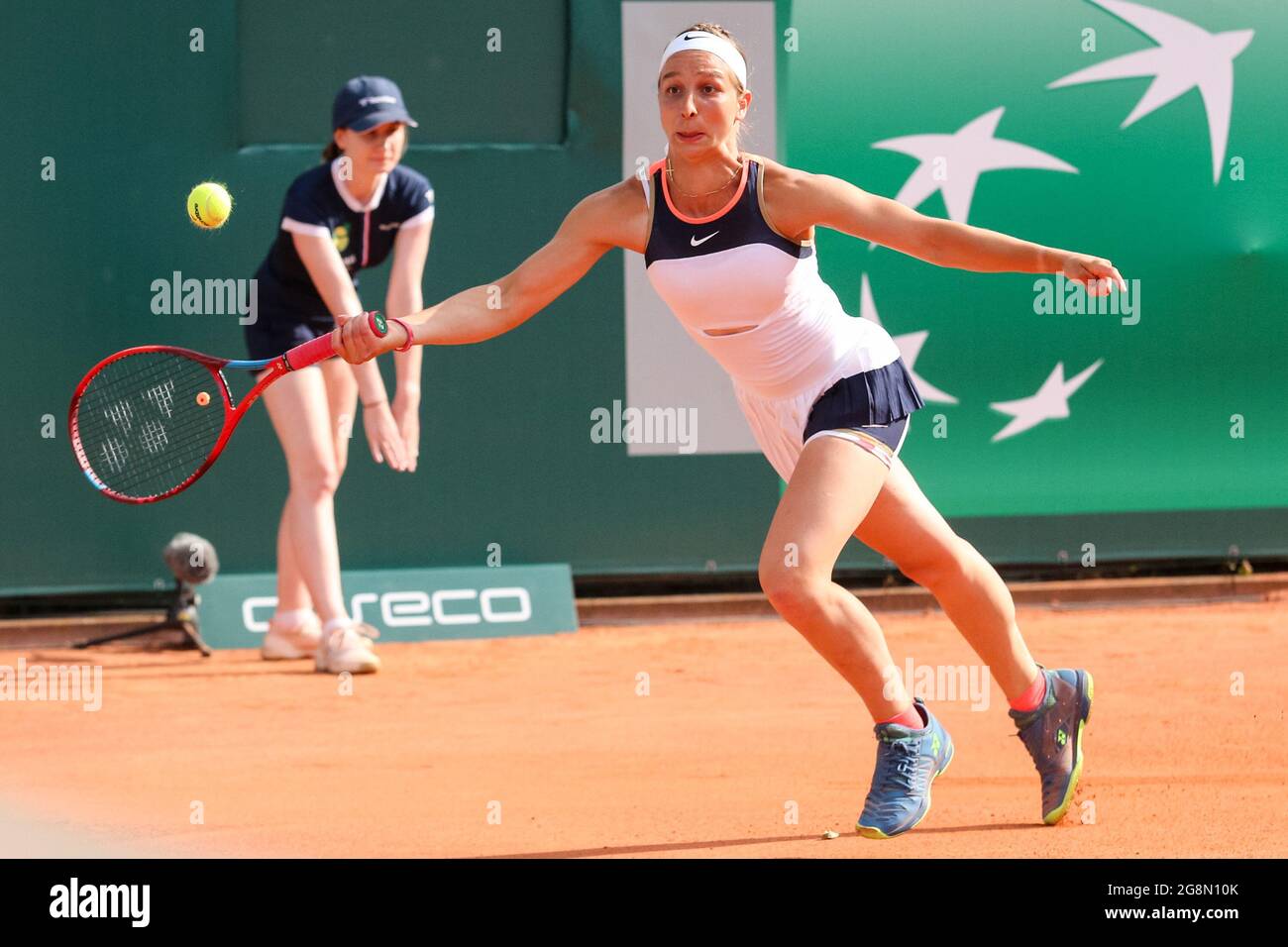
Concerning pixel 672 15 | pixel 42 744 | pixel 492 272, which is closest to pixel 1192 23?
pixel 672 15

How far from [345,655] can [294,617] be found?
0.44 m

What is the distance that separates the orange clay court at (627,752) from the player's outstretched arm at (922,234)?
1.18 meters

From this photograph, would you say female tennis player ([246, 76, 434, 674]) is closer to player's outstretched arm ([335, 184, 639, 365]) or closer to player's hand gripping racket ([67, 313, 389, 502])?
player's hand gripping racket ([67, 313, 389, 502])

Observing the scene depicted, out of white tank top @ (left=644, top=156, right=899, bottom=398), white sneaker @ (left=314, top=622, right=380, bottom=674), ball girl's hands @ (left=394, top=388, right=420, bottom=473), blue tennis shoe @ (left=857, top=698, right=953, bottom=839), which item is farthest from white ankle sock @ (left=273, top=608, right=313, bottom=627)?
blue tennis shoe @ (left=857, top=698, right=953, bottom=839)

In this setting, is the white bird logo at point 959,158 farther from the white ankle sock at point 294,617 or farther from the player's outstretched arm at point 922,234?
the player's outstretched arm at point 922,234

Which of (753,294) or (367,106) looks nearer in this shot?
(753,294)

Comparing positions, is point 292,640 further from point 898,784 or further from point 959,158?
point 898,784

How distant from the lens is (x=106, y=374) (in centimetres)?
629

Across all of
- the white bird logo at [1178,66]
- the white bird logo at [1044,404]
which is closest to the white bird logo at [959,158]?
the white bird logo at [1178,66]

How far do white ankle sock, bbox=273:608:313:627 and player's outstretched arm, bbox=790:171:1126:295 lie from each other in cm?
355

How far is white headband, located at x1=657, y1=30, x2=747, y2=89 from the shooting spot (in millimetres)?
3654

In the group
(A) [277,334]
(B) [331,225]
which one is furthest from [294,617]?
(B) [331,225]

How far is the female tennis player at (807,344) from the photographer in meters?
3.58

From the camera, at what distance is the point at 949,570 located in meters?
3.77
